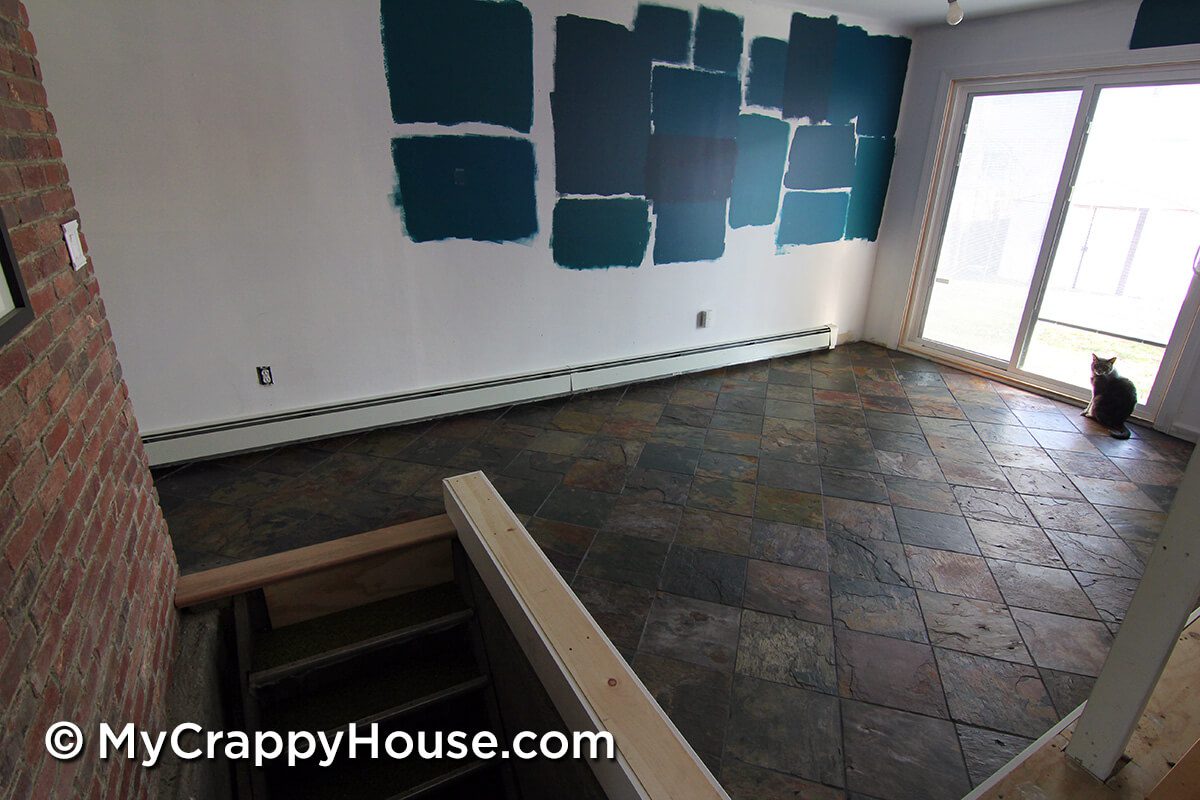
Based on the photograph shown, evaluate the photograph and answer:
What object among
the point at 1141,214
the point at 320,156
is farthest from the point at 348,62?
the point at 1141,214

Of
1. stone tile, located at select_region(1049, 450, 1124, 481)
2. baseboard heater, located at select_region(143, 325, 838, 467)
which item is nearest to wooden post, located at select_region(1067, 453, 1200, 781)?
stone tile, located at select_region(1049, 450, 1124, 481)

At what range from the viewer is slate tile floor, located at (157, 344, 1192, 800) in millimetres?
1735

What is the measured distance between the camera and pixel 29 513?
98 cm

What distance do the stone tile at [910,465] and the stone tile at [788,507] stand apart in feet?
1.84

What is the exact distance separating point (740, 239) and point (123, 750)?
4.07 m

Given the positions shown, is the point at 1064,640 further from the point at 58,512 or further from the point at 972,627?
the point at 58,512

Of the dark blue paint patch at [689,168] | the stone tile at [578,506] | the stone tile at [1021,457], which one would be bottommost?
the stone tile at [578,506]

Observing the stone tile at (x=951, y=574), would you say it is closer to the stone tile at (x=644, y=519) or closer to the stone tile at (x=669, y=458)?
the stone tile at (x=644, y=519)

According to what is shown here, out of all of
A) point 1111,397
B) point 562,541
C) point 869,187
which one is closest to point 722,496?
point 562,541

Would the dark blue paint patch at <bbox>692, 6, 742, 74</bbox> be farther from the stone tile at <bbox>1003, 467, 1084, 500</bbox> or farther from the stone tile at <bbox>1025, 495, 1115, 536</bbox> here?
the stone tile at <bbox>1025, 495, 1115, 536</bbox>

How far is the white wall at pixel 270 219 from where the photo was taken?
8.15ft

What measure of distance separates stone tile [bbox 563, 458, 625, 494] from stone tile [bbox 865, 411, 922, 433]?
1695 millimetres

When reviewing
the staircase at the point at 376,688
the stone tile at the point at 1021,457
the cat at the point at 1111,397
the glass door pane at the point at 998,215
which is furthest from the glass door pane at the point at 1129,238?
the staircase at the point at 376,688

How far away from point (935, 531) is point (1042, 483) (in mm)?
857
